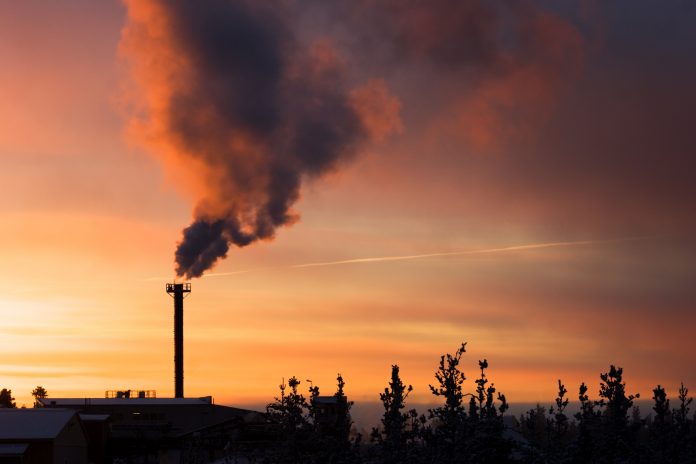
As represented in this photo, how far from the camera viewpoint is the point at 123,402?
9900cm


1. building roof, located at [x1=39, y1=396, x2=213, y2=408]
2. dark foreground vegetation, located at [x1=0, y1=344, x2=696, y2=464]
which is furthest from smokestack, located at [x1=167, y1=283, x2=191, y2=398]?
dark foreground vegetation, located at [x1=0, y1=344, x2=696, y2=464]

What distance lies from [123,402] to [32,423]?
30.9 m

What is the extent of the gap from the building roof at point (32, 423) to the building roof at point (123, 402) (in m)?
26.2

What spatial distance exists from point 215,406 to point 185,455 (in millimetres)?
17334

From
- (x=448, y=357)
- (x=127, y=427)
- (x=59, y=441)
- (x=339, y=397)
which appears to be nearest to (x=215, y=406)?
(x=127, y=427)

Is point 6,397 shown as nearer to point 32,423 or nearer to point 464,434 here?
point 32,423

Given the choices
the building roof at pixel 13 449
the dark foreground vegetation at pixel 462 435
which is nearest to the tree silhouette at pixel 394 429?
the dark foreground vegetation at pixel 462 435

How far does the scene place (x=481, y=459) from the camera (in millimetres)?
38281

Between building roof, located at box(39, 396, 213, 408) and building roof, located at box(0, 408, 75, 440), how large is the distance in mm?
26179

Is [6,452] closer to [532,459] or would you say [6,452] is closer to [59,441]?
[59,441]

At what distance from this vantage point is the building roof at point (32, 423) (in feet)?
218

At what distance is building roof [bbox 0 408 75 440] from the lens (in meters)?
66.6

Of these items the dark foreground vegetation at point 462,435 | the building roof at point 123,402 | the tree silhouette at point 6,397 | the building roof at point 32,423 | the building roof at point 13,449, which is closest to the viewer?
the dark foreground vegetation at point 462,435

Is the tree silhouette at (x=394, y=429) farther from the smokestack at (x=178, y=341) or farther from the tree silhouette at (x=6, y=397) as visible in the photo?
the tree silhouette at (x=6, y=397)
